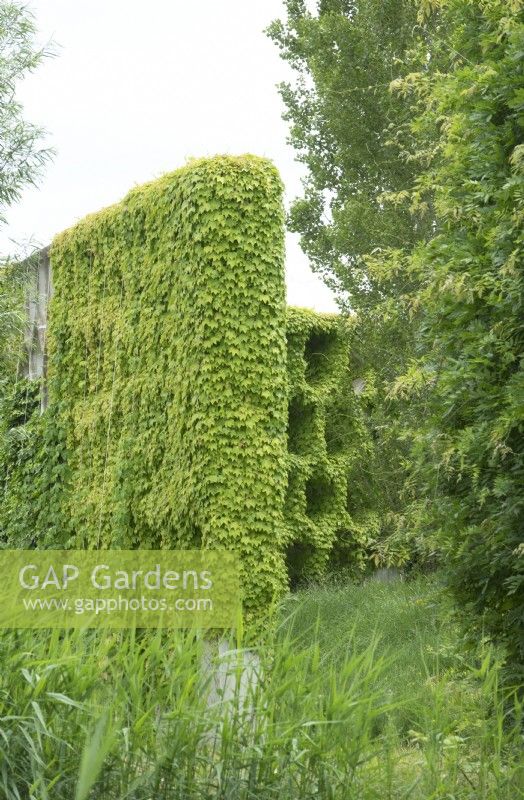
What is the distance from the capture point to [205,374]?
7.57 meters

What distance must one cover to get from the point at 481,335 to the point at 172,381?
404cm

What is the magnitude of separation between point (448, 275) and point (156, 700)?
7.40 ft

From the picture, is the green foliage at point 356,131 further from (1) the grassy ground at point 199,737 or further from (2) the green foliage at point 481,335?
(1) the grassy ground at point 199,737

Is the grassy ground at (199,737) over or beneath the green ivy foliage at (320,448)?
beneath

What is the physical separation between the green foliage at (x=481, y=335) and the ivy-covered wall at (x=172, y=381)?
2790 millimetres

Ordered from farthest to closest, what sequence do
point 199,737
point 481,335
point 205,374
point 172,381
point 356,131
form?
point 356,131
point 172,381
point 205,374
point 481,335
point 199,737

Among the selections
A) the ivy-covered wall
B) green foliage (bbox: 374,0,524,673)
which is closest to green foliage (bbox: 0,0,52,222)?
the ivy-covered wall

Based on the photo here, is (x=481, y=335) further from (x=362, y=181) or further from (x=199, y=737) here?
(x=362, y=181)

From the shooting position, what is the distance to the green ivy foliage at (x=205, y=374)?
7.55 m

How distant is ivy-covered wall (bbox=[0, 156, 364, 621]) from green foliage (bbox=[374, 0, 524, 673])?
2790mm

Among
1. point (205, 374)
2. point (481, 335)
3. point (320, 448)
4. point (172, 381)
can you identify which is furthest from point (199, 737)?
point (320, 448)

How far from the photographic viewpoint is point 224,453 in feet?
24.6

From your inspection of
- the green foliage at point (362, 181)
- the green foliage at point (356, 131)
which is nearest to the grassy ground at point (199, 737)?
the green foliage at point (362, 181)

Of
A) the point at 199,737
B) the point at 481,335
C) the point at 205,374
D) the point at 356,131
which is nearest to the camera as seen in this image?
the point at 199,737
